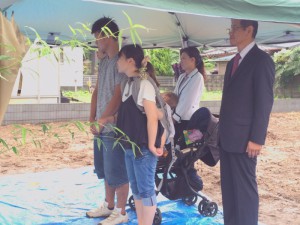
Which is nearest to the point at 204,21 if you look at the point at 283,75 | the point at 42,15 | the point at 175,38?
the point at 175,38

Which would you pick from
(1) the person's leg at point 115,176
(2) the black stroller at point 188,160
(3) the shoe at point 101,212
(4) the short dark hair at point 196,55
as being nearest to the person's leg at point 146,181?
(1) the person's leg at point 115,176

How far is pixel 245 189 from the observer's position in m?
2.68

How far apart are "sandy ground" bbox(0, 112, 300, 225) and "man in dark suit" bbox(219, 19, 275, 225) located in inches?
41.7

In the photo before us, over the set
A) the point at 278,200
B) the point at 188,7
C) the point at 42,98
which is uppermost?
the point at 188,7

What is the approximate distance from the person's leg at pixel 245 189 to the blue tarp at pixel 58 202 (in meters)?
0.70

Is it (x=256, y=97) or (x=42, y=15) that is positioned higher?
(x=42, y=15)

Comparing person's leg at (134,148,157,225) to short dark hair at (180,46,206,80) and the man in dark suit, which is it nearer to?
the man in dark suit

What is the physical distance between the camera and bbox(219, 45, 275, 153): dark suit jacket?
8.28ft

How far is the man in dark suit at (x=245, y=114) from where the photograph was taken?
8.30ft

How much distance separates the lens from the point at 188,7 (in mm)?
2156

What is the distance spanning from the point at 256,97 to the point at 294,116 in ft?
30.1

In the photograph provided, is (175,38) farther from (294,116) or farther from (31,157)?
(294,116)

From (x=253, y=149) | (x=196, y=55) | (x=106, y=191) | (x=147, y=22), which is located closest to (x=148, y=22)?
(x=147, y=22)

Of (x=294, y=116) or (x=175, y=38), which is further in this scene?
(x=294, y=116)
